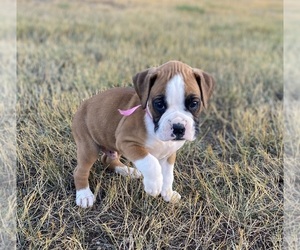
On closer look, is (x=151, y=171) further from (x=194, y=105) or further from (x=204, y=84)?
(x=204, y=84)

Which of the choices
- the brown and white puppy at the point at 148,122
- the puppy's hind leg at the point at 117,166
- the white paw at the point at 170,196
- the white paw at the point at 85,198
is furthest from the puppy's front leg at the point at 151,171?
the puppy's hind leg at the point at 117,166

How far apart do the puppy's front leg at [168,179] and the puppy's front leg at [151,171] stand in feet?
1.16

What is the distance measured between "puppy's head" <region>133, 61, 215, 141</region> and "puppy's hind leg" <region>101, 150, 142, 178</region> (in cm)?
75

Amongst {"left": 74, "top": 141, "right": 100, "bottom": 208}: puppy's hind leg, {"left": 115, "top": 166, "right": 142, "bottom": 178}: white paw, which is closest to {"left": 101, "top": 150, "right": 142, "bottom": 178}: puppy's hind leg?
Result: {"left": 115, "top": 166, "right": 142, "bottom": 178}: white paw

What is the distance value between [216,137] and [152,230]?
5.74 feet

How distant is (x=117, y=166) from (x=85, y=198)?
0.43m

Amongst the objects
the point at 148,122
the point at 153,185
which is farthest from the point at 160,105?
the point at 153,185

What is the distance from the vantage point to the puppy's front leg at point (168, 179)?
3.13 metres

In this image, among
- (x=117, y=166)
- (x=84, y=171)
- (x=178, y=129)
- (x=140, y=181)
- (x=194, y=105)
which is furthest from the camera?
(x=117, y=166)

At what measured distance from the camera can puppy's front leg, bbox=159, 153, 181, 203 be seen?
313cm

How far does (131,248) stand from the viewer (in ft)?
9.39

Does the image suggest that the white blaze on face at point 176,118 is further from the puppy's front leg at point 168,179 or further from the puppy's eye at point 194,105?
the puppy's front leg at point 168,179

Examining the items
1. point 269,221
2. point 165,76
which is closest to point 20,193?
point 165,76

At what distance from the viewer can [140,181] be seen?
3.38 metres
